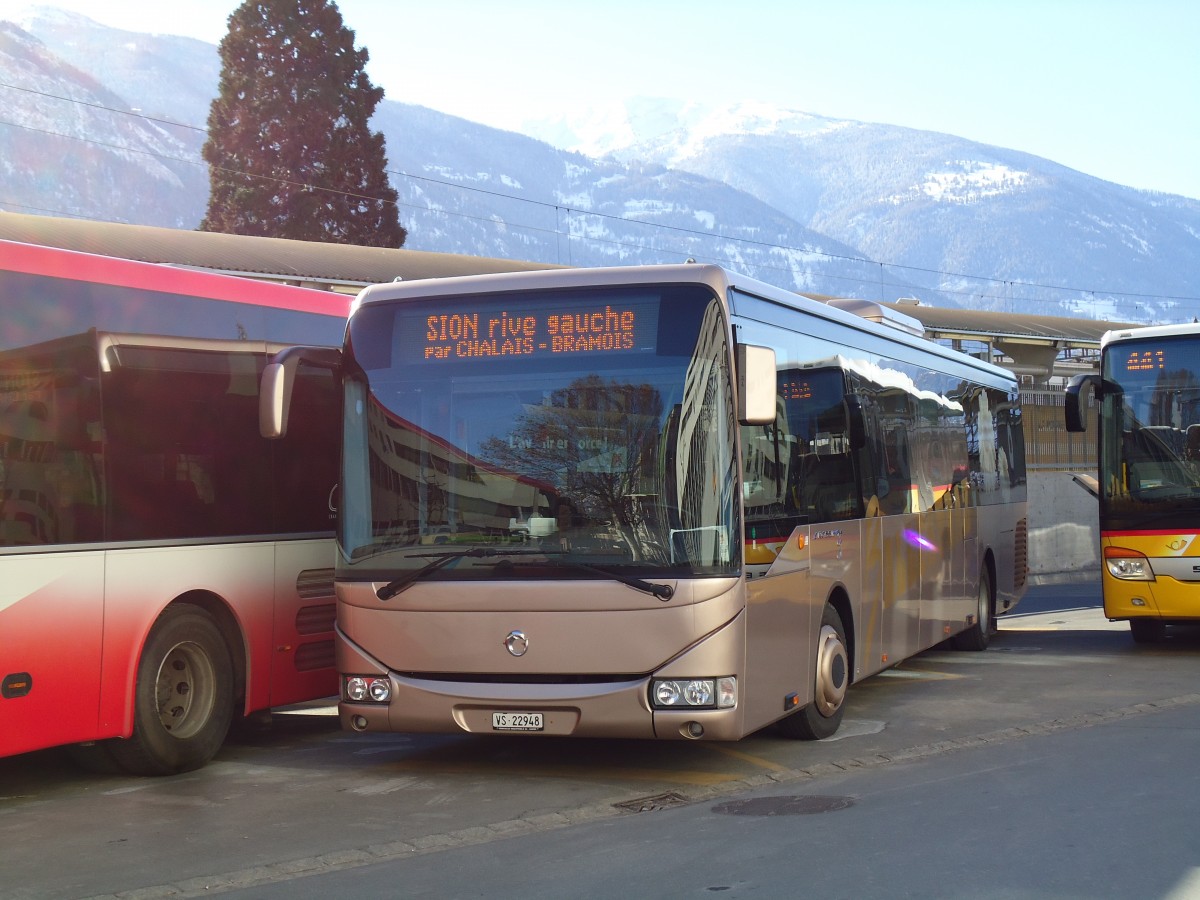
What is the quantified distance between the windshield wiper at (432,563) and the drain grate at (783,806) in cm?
179

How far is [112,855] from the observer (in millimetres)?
7566

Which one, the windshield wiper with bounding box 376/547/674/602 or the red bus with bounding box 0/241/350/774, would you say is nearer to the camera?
the red bus with bounding box 0/241/350/774

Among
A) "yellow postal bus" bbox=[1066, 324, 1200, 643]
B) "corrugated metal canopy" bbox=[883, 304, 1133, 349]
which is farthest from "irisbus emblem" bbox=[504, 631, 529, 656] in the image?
"corrugated metal canopy" bbox=[883, 304, 1133, 349]

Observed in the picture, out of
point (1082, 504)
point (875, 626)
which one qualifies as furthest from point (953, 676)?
point (1082, 504)

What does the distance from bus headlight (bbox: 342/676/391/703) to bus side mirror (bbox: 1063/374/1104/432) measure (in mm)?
9171

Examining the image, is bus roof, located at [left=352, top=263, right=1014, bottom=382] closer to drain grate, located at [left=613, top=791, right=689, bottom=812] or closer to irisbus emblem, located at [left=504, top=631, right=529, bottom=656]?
irisbus emblem, located at [left=504, top=631, right=529, bottom=656]

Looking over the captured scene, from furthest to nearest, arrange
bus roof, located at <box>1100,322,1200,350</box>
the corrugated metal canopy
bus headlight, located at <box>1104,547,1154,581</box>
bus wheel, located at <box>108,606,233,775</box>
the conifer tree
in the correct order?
the conifer tree, the corrugated metal canopy, bus roof, located at <box>1100,322,1200,350</box>, bus headlight, located at <box>1104,547,1154,581</box>, bus wheel, located at <box>108,606,233,775</box>

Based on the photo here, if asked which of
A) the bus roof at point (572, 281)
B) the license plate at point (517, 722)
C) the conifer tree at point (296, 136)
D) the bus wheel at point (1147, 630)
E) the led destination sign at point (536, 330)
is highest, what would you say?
the conifer tree at point (296, 136)

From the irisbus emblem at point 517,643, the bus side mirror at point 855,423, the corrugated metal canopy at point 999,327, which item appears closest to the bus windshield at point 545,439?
the irisbus emblem at point 517,643

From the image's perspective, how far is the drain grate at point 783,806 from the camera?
8188mm

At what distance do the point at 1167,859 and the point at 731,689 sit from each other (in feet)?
8.70

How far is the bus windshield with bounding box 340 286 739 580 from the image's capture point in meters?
8.70

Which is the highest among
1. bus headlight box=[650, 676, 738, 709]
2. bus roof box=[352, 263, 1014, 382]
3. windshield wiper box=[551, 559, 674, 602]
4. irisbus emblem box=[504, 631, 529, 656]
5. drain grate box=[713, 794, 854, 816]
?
bus roof box=[352, 263, 1014, 382]

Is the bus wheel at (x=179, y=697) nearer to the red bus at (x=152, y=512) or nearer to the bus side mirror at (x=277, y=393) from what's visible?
the red bus at (x=152, y=512)
